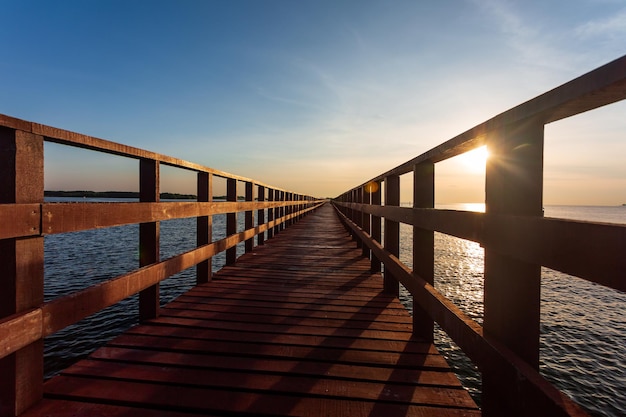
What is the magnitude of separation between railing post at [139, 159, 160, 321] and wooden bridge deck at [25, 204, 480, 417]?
200 mm

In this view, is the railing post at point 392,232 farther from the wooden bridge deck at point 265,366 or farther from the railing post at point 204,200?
the railing post at point 204,200

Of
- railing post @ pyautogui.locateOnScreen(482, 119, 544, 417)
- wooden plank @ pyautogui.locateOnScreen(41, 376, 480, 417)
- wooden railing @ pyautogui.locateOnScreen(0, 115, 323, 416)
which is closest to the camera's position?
railing post @ pyautogui.locateOnScreen(482, 119, 544, 417)

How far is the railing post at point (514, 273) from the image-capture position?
1396 millimetres

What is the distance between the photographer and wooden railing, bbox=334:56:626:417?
1000 mm

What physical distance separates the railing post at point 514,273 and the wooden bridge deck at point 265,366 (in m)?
0.48

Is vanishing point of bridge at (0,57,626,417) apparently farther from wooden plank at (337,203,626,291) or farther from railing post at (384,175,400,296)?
railing post at (384,175,400,296)

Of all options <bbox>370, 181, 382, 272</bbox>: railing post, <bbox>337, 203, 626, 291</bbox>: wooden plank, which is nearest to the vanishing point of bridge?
<bbox>337, 203, 626, 291</bbox>: wooden plank

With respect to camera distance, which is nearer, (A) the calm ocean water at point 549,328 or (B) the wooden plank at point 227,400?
(B) the wooden plank at point 227,400

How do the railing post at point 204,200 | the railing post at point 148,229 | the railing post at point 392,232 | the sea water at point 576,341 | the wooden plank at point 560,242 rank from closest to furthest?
the wooden plank at point 560,242, the railing post at point 148,229, the railing post at point 392,232, the railing post at point 204,200, the sea water at point 576,341

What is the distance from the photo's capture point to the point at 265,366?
2176 millimetres

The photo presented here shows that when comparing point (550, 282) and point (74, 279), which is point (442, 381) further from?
point (550, 282)

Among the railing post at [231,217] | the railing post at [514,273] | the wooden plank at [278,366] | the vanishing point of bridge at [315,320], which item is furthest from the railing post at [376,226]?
the railing post at [514,273]

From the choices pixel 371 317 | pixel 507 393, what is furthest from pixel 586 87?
pixel 371 317

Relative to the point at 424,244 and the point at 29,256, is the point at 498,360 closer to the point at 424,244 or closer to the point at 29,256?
the point at 424,244
